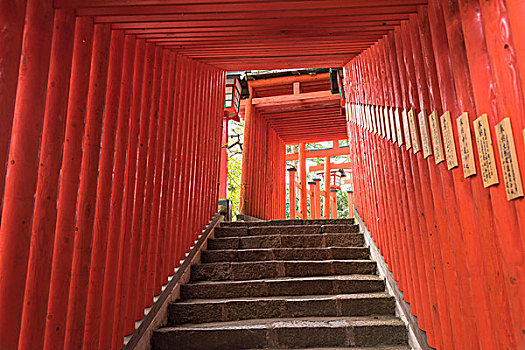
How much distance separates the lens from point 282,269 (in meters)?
4.31

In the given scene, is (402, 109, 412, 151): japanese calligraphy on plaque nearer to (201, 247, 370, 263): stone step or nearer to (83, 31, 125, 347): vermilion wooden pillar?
(201, 247, 370, 263): stone step

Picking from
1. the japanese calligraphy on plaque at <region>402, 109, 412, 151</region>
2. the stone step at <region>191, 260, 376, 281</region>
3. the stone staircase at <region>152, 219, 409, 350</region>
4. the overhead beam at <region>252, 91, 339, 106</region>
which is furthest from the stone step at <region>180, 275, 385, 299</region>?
the overhead beam at <region>252, 91, 339, 106</region>

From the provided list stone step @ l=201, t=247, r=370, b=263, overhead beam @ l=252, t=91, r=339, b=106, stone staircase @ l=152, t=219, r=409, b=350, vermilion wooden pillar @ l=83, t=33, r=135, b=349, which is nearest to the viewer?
vermilion wooden pillar @ l=83, t=33, r=135, b=349

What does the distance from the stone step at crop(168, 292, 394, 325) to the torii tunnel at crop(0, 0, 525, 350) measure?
12.6 inches

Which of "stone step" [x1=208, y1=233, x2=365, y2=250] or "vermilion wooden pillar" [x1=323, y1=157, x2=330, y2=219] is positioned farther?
"vermilion wooden pillar" [x1=323, y1=157, x2=330, y2=219]

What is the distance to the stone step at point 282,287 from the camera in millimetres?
3939

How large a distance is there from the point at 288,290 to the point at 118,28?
2.93m

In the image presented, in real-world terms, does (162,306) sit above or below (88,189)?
below

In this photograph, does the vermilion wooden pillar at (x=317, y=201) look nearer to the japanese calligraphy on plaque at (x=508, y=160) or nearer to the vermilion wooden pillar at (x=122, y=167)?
the vermilion wooden pillar at (x=122, y=167)

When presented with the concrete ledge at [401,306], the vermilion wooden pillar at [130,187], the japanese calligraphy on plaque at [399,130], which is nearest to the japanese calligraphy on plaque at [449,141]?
the japanese calligraphy on plaque at [399,130]

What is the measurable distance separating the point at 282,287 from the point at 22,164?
2.79m

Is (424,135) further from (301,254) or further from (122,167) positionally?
(301,254)

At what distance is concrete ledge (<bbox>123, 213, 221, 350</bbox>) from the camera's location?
300cm

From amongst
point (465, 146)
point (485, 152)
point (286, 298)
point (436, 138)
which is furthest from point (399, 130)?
point (286, 298)
